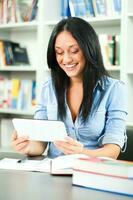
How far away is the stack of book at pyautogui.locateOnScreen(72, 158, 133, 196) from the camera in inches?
42.7

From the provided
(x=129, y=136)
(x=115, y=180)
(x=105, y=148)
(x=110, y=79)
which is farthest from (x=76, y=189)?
(x=110, y=79)

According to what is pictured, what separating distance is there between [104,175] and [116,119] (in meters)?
0.64

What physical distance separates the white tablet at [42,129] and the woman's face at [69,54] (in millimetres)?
435

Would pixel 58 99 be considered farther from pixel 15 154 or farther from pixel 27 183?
pixel 27 183

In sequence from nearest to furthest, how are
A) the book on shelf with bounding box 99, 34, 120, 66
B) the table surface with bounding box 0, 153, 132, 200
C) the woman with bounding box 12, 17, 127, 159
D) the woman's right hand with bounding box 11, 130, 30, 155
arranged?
the table surface with bounding box 0, 153, 132, 200, the woman's right hand with bounding box 11, 130, 30, 155, the woman with bounding box 12, 17, 127, 159, the book on shelf with bounding box 99, 34, 120, 66

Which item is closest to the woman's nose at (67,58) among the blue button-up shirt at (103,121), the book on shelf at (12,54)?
the blue button-up shirt at (103,121)

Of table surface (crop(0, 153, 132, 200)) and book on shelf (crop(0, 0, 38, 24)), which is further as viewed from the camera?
book on shelf (crop(0, 0, 38, 24))

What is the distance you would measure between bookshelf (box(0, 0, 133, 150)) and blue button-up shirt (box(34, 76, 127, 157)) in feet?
3.07

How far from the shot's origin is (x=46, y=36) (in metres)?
3.14

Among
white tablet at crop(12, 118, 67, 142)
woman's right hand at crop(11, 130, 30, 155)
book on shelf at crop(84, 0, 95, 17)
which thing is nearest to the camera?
white tablet at crop(12, 118, 67, 142)

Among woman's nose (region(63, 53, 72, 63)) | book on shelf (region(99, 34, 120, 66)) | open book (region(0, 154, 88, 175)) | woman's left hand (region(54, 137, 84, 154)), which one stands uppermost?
book on shelf (region(99, 34, 120, 66))

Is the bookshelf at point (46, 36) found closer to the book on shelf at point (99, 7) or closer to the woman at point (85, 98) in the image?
the book on shelf at point (99, 7)

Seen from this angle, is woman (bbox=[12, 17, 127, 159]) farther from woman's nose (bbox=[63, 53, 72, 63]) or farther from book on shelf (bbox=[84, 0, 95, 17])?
book on shelf (bbox=[84, 0, 95, 17])

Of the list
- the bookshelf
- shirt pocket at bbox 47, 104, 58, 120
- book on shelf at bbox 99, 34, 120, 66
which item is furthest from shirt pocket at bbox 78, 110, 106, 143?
book on shelf at bbox 99, 34, 120, 66
